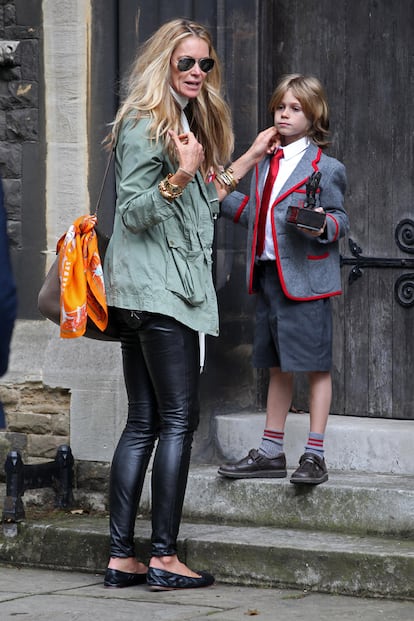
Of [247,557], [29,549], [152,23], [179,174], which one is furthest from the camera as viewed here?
[152,23]

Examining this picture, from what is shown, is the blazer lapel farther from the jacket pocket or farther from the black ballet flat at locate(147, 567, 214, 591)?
the black ballet flat at locate(147, 567, 214, 591)

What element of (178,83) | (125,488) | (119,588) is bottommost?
(119,588)

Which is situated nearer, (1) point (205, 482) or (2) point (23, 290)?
(1) point (205, 482)

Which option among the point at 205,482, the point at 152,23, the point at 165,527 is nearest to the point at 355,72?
the point at 152,23

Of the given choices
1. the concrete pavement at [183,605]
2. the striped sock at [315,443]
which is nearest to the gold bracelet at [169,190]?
the striped sock at [315,443]

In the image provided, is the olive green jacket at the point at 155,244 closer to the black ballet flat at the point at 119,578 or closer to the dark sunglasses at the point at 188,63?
the dark sunglasses at the point at 188,63

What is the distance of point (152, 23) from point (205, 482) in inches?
80.1

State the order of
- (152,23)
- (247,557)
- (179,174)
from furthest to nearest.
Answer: (152,23) < (247,557) < (179,174)

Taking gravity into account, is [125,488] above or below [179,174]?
below

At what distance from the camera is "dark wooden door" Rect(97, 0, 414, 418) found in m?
6.58

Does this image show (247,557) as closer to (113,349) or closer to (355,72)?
(113,349)

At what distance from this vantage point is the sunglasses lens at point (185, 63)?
541 centimetres

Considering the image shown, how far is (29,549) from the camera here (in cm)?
620

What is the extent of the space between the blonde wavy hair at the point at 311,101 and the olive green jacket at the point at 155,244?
30.7 inches
